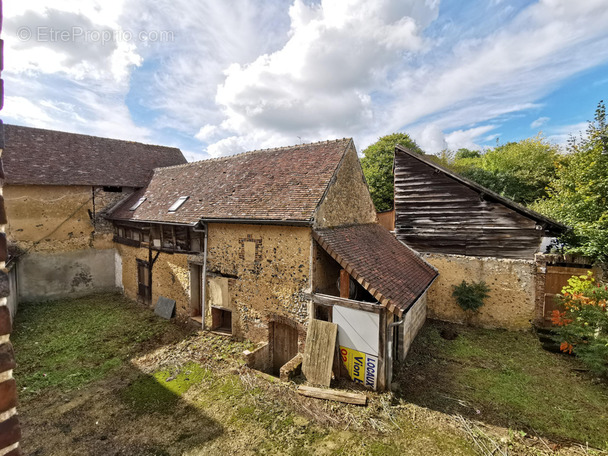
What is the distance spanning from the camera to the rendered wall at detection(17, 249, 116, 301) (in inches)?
570

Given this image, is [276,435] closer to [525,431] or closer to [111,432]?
[111,432]

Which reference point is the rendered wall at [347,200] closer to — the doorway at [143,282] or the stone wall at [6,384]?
the stone wall at [6,384]

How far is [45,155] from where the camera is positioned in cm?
1567

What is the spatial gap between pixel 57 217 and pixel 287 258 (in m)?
13.6

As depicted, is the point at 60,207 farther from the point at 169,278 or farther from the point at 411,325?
the point at 411,325

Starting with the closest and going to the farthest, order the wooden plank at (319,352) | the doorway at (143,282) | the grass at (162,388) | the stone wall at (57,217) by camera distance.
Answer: the grass at (162,388) < the wooden plank at (319,352) < the doorway at (143,282) < the stone wall at (57,217)

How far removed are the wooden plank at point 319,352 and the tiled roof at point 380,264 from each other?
1.69 m

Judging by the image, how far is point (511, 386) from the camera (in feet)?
26.2

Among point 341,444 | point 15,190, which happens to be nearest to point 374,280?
point 341,444

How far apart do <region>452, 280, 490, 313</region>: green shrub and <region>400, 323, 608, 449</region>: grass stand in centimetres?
125

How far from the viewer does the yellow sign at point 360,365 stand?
771 cm

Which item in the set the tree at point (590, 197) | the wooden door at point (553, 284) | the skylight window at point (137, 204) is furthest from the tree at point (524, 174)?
the skylight window at point (137, 204)

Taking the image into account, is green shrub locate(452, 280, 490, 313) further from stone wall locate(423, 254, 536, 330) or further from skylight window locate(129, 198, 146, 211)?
skylight window locate(129, 198, 146, 211)

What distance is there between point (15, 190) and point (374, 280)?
17.0 metres
